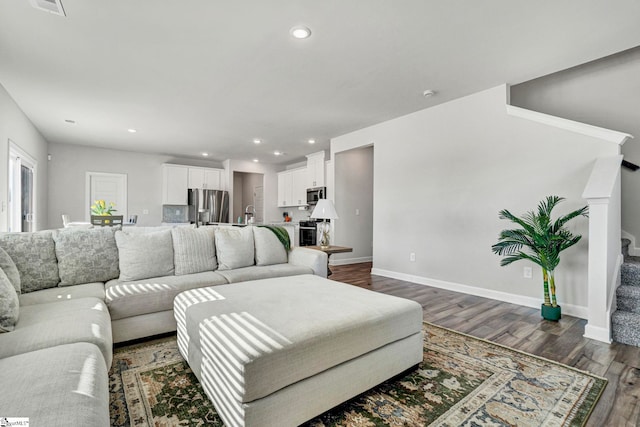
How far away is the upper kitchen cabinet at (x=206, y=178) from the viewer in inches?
296

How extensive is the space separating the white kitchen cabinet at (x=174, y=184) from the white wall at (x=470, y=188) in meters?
4.85

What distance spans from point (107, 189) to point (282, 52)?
6.12 m

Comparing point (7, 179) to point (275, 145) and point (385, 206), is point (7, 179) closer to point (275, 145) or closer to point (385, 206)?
point (275, 145)

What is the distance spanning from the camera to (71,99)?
12.9 feet

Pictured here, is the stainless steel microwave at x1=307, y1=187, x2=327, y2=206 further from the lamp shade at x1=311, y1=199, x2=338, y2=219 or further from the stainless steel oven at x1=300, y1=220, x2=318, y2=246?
the lamp shade at x1=311, y1=199, x2=338, y2=219

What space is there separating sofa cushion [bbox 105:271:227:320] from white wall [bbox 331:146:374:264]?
12.4 feet

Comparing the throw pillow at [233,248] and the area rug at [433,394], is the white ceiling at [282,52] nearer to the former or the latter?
the throw pillow at [233,248]

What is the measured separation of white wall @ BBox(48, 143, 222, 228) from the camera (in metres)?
6.33

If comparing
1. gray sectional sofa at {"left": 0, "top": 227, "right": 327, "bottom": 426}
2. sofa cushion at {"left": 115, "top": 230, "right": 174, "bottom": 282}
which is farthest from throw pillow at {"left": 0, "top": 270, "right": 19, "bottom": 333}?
sofa cushion at {"left": 115, "top": 230, "right": 174, "bottom": 282}

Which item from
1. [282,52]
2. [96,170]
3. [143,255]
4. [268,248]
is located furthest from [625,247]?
[96,170]

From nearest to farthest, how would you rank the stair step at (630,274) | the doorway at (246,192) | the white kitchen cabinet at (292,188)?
the stair step at (630,274), the white kitchen cabinet at (292,188), the doorway at (246,192)

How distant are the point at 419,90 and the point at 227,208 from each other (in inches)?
225

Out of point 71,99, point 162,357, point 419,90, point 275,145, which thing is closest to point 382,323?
point 162,357

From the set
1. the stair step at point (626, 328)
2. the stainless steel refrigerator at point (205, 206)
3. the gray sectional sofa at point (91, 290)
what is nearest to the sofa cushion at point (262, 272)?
the gray sectional sofa at point (91, 290)
